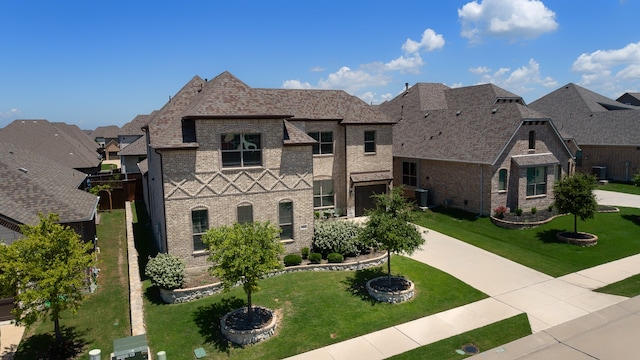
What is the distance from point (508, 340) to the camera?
13172 millimetres

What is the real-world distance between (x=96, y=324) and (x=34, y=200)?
6.04 metres

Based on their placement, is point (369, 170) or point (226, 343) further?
point (369, 170)

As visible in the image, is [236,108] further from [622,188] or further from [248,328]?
[622,188]

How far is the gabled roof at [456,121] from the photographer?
26641 mm

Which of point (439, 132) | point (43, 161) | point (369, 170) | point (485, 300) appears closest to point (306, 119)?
point (369, 170)

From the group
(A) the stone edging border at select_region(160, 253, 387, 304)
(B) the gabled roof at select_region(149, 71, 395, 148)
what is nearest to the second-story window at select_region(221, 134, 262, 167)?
(B) the gabled roof at select_region(149, 71, 395, 148)

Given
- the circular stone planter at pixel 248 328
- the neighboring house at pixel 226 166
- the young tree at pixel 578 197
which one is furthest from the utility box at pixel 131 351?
the young tree at pixel 578 197

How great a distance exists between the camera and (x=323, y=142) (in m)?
26.3

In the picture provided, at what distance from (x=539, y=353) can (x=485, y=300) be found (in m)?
3.68

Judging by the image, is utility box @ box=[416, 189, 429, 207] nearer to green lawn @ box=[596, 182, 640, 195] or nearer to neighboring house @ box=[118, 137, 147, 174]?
green lawn @ box=[596, 182, 640, 195]

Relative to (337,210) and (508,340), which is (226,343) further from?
(337,210)

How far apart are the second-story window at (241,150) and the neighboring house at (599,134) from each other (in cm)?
2641

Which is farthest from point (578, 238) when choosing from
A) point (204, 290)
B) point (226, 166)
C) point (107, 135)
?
point (107, 135)

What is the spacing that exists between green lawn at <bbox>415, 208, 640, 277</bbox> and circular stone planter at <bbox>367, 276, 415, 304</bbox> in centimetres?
300
